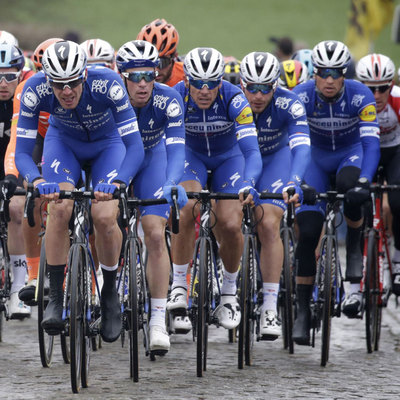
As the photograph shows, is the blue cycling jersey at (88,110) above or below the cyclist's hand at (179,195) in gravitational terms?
above

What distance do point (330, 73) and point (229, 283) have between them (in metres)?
2.04

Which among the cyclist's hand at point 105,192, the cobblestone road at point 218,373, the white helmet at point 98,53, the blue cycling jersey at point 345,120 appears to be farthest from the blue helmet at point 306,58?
the cyclist's hand at point 105,192

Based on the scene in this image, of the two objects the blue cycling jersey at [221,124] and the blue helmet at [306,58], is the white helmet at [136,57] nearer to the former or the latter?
Result: the blue cycling jersey at [221,124]

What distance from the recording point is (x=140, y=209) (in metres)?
7.89

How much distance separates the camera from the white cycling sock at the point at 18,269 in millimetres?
8781

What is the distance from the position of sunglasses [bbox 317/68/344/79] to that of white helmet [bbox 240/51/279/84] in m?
0.57

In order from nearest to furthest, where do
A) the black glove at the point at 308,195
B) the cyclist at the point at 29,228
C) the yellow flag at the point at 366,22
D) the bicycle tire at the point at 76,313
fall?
the bicycle tire at the point at 76,313 < the black glove at the point at 308,195 < the cyclist at the point at 29,228 < the yellow flag at the point at 366,22

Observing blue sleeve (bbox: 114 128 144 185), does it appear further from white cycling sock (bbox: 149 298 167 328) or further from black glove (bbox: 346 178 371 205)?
→ black glove (bbox: 346 178 371 205)

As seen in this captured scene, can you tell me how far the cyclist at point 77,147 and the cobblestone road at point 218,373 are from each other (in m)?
0.47

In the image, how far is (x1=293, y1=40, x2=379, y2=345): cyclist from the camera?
8.70 meters

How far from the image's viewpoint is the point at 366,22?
2612 centimetres

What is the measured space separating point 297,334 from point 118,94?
257 centimetres

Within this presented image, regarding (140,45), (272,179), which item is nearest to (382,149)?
(272,179)

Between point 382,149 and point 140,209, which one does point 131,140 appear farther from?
point 382,149
